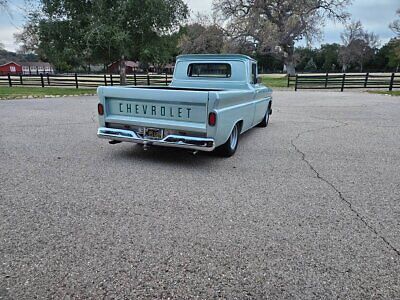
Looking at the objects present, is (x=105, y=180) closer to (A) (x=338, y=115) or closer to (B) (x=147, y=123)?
(B) (x=147, y=123)

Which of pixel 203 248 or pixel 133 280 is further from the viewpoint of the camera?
pixel 203 248

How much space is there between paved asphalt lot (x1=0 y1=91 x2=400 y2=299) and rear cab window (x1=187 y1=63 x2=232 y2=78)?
1.91m

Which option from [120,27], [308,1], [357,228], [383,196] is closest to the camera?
[357,228]

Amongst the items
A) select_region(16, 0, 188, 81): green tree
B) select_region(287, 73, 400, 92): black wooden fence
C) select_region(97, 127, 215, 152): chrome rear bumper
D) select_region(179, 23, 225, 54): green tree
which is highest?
select_region(179, 23, 225, 54): green tree

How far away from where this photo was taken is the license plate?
4.64 metres

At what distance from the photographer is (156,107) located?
461cm

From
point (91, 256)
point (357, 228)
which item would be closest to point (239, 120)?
point (357, 228)

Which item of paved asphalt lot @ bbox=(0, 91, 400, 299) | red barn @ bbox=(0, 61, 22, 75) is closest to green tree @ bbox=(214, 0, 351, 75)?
paved asphalt lot @ bbox=(0, 91, 400, 299)

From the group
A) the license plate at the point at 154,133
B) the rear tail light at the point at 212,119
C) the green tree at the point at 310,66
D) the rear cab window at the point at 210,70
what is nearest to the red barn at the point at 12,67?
the green tree at the point at 310,66

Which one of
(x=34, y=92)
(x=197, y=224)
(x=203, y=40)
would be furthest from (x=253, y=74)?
(x=203, y=40)

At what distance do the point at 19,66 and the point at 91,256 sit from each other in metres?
109

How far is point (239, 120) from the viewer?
208 inches

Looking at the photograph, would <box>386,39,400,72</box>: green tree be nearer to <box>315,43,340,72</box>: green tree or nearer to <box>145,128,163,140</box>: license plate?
<box>315,43,340,72</box>: green tree

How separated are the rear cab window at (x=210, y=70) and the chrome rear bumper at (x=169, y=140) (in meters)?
2.48
